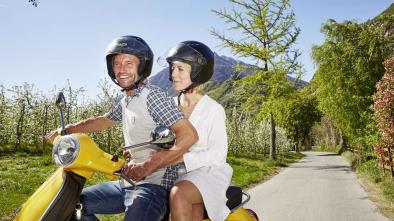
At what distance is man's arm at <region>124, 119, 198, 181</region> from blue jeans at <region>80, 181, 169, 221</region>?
148 mm

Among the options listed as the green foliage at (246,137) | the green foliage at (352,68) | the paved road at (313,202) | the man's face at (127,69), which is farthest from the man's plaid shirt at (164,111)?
the green foliage at (246,137)

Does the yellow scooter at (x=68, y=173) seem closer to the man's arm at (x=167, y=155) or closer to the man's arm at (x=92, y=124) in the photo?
the man's arm at (x=167, y=155)

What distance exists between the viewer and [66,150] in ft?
7.33

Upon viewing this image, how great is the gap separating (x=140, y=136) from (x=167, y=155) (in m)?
0.36

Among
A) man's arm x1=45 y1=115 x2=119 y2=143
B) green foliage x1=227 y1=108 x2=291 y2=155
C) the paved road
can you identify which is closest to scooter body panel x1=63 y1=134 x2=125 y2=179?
man's arm x1=45 y1=115 x2=119 y2=143

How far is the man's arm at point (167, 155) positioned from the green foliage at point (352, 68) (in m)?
18.2

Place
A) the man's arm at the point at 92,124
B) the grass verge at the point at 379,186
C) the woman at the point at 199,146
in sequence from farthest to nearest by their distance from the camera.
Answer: the grass verge at the point at 379,186
the man's arm at the point at 92,124
the woman at the point at 199,146

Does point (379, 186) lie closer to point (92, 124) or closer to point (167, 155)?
point (92, 124)

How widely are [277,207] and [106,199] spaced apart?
701 cm

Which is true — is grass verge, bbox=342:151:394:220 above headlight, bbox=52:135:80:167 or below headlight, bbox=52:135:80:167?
below

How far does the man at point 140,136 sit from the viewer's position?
2.54 metres

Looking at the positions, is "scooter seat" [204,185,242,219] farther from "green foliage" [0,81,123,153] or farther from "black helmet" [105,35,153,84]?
"green foliage" [0,81,123,153]

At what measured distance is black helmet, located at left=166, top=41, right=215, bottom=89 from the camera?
3176 millimetres

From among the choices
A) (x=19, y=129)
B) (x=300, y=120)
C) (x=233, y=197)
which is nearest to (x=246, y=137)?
(x=19, y=129)
